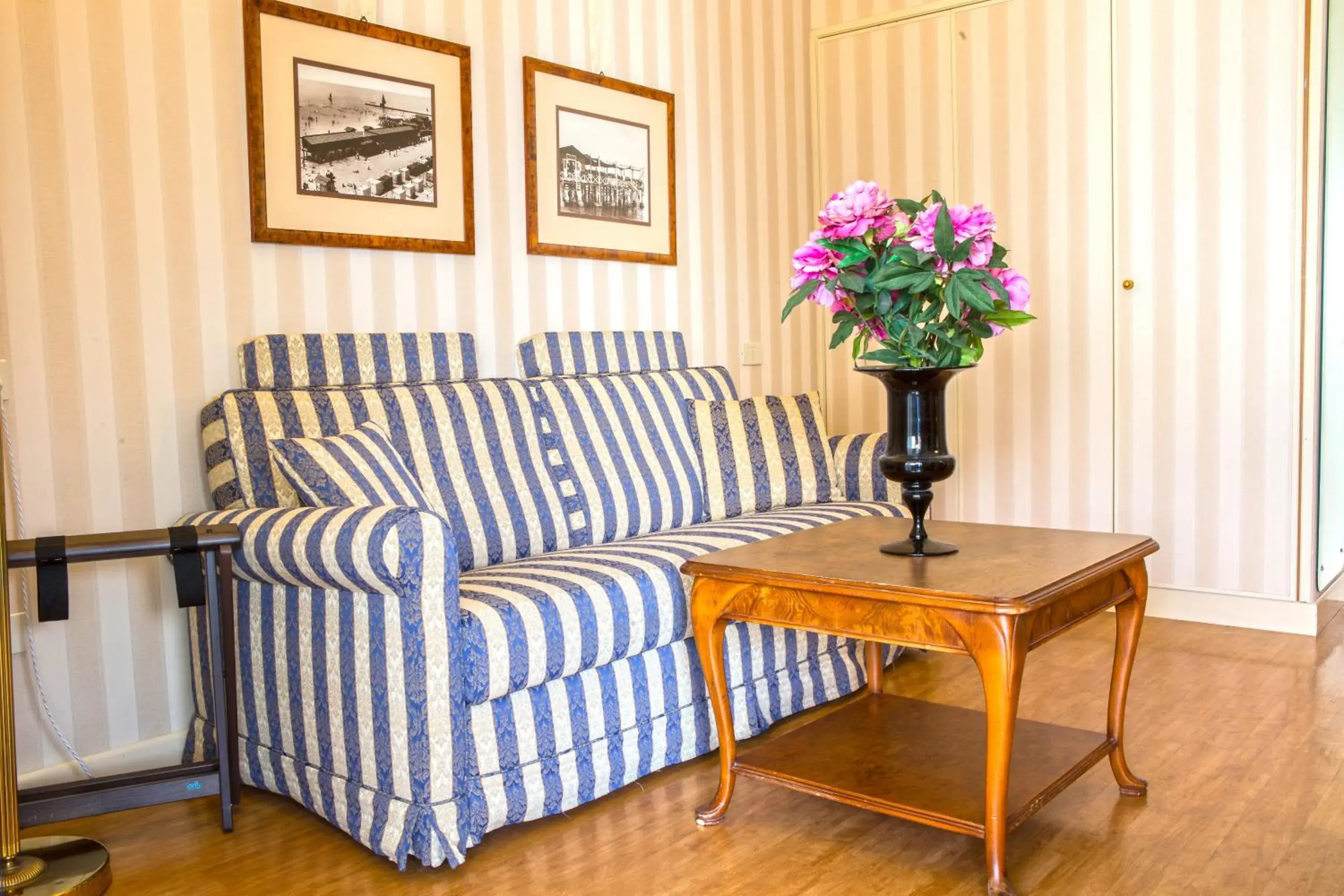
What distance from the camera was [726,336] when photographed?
4.26 meters

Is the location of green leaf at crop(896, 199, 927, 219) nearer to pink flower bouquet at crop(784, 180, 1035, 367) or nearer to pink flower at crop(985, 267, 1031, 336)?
pink flower bouquet at crop(784, 180, 1035, 367)

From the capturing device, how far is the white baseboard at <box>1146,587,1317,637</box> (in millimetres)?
3617

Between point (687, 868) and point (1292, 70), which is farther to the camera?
point (1292, 70)

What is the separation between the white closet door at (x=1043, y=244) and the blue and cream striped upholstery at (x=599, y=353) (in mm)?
1282

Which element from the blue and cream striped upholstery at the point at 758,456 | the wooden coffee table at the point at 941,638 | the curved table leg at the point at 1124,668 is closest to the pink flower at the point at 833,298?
the wooden coffee table at the point at 941,638

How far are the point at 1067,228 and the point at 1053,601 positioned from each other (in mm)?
2503

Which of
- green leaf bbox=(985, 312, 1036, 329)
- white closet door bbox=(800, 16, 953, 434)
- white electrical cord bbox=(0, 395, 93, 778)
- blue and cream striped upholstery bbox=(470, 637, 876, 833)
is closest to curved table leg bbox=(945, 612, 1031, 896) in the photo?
green leaf bbox=(985, 312, 1036, 329)

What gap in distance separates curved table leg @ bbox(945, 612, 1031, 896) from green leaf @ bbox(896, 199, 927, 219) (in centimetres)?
80

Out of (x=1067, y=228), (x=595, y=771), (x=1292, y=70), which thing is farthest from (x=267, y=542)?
(x=1292, y=70)

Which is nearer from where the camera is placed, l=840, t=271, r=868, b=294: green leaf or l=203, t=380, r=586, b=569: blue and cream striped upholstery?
l=840, t=271, r=868, b=294: green leaf

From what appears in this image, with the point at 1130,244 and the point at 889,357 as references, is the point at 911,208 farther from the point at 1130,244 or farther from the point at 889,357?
the point at 1130,244

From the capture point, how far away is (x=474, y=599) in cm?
217

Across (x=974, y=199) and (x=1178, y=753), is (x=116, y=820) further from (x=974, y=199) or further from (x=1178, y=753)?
(x=974, y=199)

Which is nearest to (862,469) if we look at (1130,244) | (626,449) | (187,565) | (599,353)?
(626,449)
